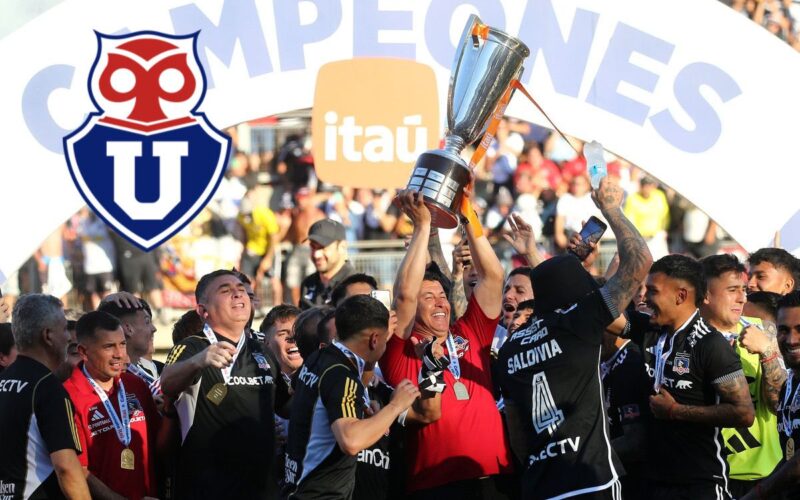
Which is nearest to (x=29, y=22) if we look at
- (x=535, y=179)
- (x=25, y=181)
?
(x=25, y=181)

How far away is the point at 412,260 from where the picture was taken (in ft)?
22.4

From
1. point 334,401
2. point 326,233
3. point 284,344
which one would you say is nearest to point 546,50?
point 326,233

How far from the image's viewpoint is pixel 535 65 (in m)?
10.6

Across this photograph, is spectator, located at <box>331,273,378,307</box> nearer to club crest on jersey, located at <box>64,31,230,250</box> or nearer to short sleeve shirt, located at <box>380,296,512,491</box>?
short sleeve shirt, located at <box>380,296,512,491</box>

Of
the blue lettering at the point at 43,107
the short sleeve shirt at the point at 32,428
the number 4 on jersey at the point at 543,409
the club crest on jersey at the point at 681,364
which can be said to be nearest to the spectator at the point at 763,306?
the club crest on jersey at the point at 681,364

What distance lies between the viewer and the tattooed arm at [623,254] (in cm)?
631

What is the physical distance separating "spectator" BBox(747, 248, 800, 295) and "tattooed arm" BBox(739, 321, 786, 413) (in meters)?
1.18

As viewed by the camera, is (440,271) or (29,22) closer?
(440,271)

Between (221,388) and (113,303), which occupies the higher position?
(113,303)

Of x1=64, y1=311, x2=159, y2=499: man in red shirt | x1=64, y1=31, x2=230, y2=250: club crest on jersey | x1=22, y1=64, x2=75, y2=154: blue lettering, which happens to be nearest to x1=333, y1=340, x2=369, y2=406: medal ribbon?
x1=64, y1=311, x2=159, y2=499: man in red shirt

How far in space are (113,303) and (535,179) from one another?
8.43 metres

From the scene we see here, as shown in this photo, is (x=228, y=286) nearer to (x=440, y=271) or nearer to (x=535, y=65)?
(x=440, y=271)

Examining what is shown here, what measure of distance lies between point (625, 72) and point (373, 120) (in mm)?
2086

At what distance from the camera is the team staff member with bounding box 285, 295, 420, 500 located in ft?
20.4
